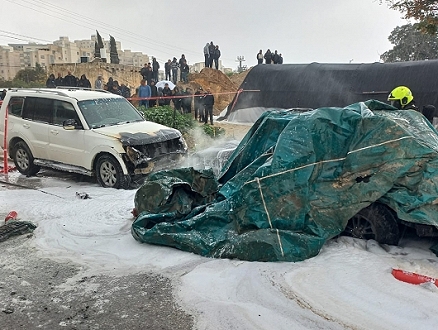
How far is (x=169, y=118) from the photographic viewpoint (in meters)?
13.6

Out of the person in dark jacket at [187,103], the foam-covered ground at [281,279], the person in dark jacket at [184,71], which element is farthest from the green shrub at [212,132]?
the person in dark jacket at [184,71]

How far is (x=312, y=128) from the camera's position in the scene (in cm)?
481

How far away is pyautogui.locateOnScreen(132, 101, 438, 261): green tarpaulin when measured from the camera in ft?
14.4

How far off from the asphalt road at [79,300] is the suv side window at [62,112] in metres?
4.66

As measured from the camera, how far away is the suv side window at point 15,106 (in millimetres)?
9820

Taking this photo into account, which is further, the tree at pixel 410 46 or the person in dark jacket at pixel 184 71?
the tree at pixel 410 46

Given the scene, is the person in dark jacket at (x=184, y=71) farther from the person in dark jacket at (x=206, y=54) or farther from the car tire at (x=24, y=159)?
the car tire at (x=24, y=159)

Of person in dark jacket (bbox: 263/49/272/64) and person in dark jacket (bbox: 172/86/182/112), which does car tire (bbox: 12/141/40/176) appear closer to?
person in dark jacket (bbox: 172/86/182/112)

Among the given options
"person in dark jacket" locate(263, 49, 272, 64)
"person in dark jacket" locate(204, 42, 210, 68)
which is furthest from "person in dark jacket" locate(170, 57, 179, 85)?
"person in dark jacket" locate(263, 49, 272, 64)

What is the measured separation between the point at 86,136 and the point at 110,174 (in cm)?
95

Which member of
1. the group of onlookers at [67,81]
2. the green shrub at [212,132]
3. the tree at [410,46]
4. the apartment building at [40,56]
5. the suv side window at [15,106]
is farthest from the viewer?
the apartment building at [40,56]

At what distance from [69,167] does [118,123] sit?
1.39 metres

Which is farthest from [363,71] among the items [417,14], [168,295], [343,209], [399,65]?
[168,295]

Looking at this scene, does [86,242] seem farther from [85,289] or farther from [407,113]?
[407,113]
